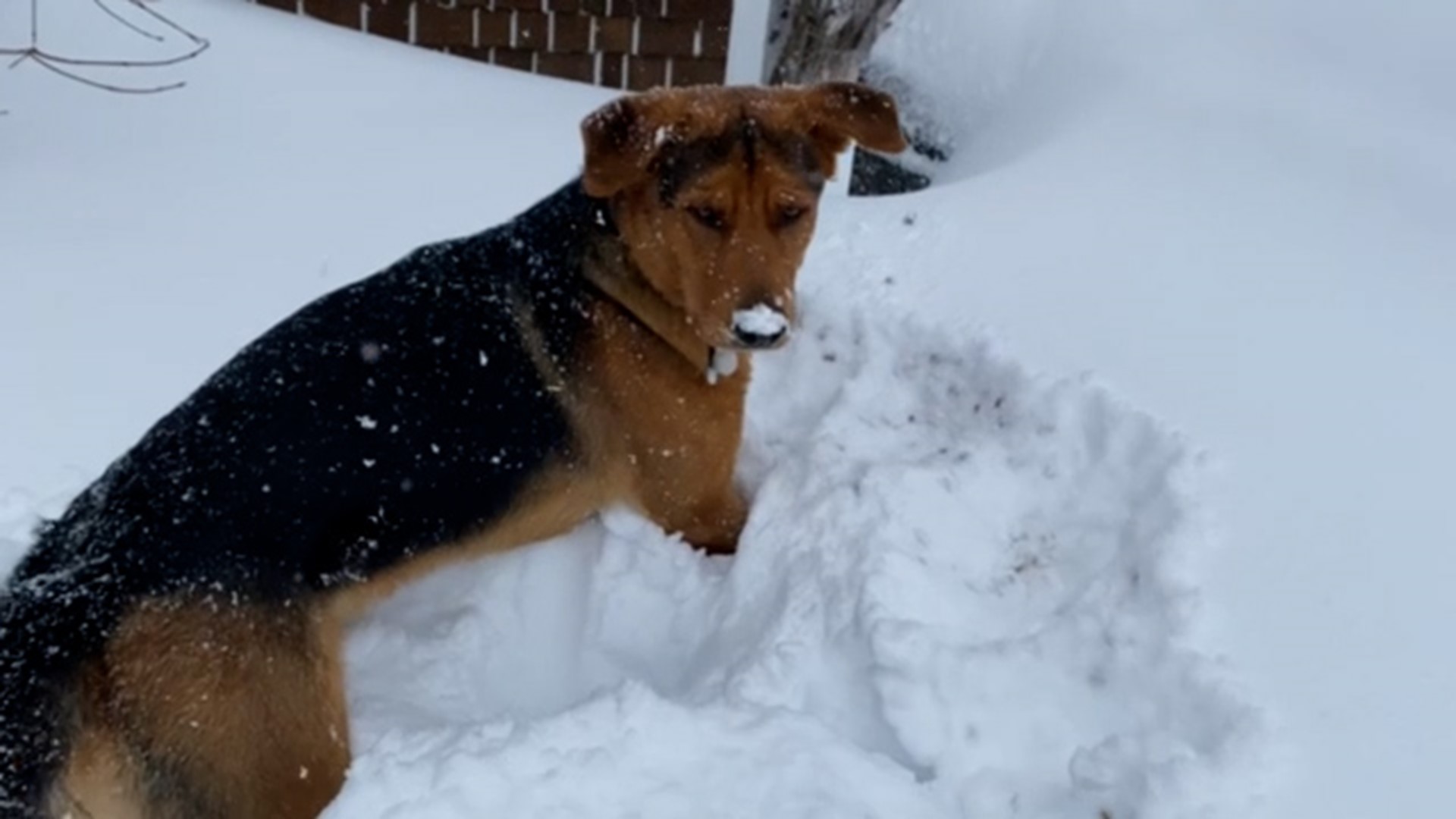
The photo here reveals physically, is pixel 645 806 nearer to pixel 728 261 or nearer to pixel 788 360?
pixel 728 261

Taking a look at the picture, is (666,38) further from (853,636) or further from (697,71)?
(853,636)

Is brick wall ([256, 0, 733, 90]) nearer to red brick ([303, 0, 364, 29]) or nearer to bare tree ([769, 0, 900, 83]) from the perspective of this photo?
red brick ([303, 0, 364, 29])

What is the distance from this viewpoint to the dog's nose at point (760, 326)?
2846 mm

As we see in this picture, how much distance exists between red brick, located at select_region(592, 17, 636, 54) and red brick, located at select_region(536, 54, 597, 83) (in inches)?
3.7

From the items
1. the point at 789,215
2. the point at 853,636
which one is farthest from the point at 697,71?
the point at 853,636

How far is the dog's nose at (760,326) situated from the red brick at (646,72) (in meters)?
4.44

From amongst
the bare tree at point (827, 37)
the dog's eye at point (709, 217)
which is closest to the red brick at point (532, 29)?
the bare tree at point (827, 37)

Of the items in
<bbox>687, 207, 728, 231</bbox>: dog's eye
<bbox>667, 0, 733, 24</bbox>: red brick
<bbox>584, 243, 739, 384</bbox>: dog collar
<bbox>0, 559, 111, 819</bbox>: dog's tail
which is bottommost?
<bbox>0, 559, 111, 819</bbox>: dog's tail

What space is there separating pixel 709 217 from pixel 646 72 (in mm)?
4326

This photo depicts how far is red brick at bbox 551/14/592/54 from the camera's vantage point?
6953 millimetres

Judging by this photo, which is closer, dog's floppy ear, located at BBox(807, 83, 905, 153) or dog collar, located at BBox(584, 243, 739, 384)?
dog's floppy ear, located at BBox(807, 83, 905, 153)

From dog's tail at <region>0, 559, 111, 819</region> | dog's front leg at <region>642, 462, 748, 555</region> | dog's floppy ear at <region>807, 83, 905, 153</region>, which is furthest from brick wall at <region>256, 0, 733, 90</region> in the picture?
dog's tail at <region>0, 559, 111, 819</region>

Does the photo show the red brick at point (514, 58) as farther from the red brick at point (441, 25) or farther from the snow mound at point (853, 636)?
the snow mound at point (853, 636)

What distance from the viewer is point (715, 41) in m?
7.04
